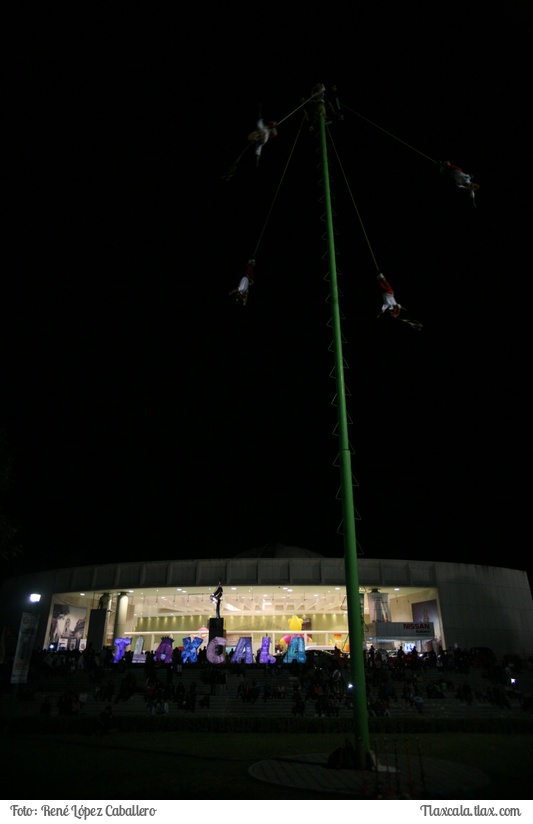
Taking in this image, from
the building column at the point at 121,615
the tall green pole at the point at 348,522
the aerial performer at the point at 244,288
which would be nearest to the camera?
the tall green pole at the point at 348,522

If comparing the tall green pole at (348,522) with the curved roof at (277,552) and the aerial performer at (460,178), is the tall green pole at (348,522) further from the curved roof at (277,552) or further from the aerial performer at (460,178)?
the curved roof at (277,552)

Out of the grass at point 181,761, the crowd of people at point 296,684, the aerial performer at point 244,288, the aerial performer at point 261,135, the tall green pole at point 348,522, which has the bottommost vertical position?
the grass at point 181,761

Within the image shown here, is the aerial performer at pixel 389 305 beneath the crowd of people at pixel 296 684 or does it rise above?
above

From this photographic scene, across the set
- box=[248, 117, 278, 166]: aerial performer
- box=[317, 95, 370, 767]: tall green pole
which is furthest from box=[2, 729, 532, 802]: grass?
box=[248, 117, 278, 166]: aerial performer

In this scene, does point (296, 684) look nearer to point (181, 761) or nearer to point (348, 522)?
point (181, 761)

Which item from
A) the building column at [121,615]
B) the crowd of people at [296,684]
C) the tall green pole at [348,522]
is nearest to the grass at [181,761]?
the tall green pole at [348,522]

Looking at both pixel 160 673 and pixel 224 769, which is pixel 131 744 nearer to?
pixel 224 769

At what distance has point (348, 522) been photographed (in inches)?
530

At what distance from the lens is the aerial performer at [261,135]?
1456cm

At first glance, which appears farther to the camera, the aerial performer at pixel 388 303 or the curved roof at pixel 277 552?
the curved roof at pixel 277 552

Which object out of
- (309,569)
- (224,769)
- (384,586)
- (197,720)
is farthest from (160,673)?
(224,769)

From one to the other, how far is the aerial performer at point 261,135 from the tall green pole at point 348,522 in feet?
6.36

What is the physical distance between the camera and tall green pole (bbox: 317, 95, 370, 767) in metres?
12.0

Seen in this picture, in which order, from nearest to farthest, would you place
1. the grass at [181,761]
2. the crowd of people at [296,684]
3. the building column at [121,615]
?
the grass at [181,761], the crowd of people at [296,684], the building column at [121,615]
